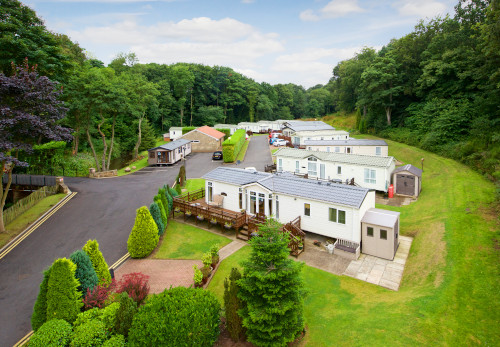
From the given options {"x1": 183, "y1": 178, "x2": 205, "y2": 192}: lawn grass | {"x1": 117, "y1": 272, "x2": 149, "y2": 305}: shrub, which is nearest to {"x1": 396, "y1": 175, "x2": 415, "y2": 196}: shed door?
{"x1": 183, "y1": 178, "x2": 205, "y2": 192}: lawn grass

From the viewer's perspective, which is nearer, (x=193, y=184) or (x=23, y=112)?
(x=23, y=112)

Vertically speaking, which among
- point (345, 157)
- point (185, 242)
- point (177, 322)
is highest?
point (345, 157)

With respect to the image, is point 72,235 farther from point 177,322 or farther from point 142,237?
point 177,322

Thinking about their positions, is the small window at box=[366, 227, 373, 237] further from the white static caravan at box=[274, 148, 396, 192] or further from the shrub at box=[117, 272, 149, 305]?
the shrub at box=[117, 272, 149, 305]

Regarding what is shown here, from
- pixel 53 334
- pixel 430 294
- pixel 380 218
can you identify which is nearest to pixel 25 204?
pixel 53 334

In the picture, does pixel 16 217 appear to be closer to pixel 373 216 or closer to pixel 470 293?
pixel 373 216

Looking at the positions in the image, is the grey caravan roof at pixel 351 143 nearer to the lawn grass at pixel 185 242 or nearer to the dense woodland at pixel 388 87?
the dense woodland at pixel 388 87
